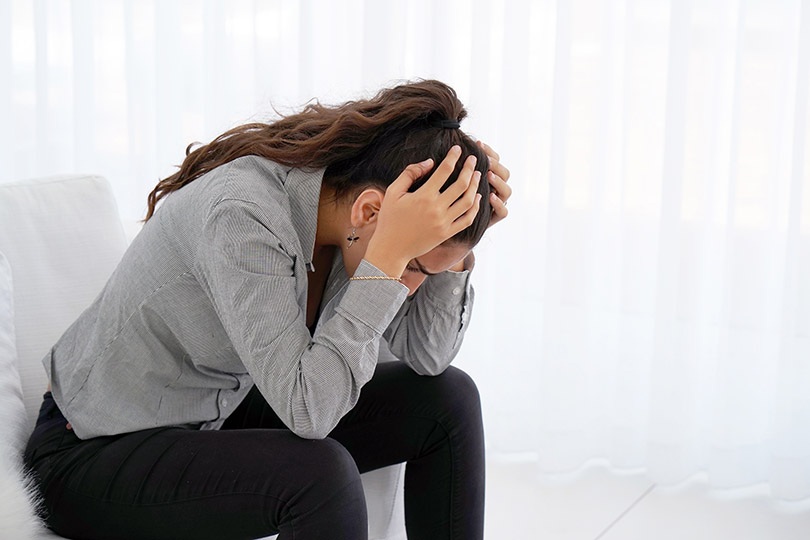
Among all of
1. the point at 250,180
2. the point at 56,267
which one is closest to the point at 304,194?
the point at 250,180

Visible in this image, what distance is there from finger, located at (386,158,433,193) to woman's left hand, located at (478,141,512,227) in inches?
5.3

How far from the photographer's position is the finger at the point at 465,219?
1.11 meters

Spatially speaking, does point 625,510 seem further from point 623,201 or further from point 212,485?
point 212,485

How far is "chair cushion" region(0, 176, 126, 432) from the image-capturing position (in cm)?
135

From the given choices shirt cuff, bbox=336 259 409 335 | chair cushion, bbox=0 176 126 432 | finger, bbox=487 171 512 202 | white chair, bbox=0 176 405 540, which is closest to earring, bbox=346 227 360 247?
shirt cuff, bbox=336 259 409 335

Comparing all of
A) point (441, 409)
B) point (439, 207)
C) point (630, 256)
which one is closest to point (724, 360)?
point (630, 256)

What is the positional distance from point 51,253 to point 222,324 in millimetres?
480

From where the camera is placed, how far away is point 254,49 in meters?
2.42

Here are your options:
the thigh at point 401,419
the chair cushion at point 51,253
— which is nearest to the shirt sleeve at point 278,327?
the thigh at point 401,419

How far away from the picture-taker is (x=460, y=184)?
43.5 inches

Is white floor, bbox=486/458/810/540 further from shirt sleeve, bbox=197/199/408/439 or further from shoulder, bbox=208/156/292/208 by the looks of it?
shoulder, bbox=208/156/292/208

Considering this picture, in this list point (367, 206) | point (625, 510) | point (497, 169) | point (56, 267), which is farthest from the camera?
point (625, 510)

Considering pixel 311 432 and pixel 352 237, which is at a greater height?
pixel 352 237

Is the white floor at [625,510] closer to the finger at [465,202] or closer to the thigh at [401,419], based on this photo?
the thigh at [401,419]
